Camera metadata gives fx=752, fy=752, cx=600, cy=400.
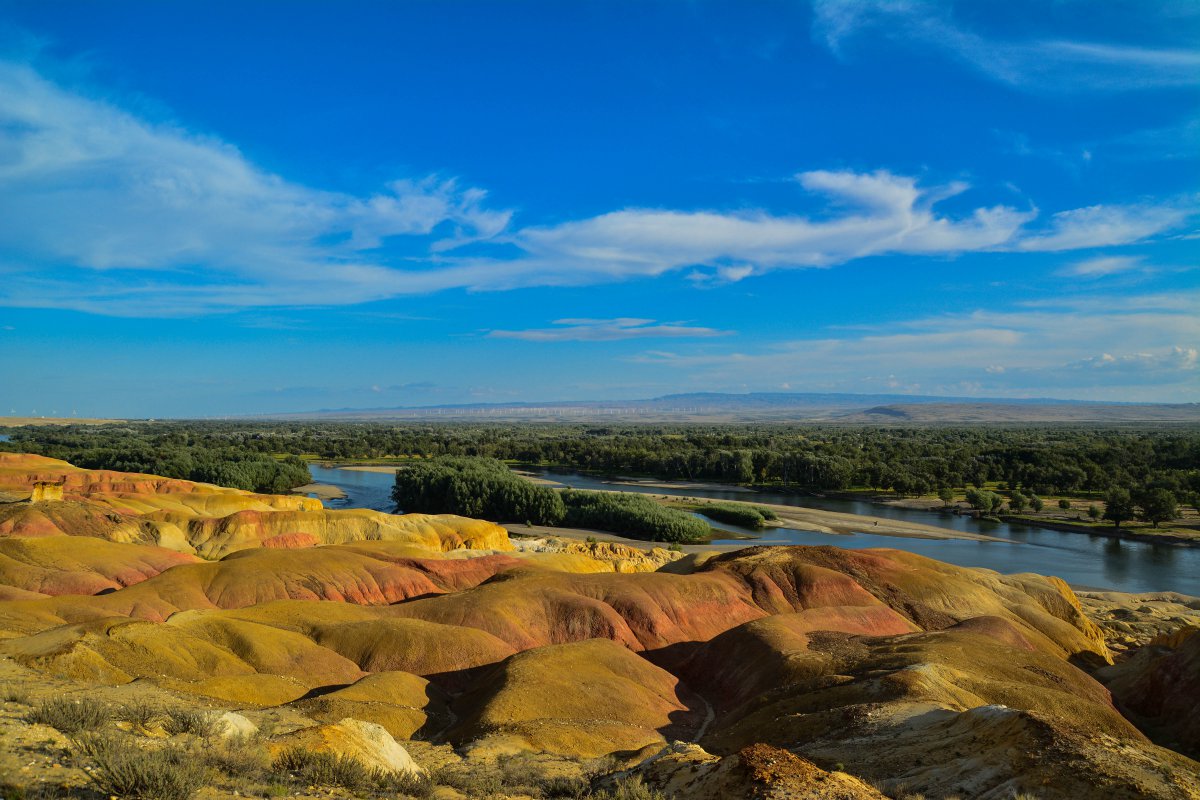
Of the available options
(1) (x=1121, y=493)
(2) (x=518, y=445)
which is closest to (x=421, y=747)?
(1) (x=1121, y=493)

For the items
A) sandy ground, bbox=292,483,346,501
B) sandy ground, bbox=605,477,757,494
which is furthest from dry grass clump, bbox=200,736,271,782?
sandy ground, bbox=605,477,757,494

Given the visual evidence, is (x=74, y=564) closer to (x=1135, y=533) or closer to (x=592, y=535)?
(x=592, y=535)

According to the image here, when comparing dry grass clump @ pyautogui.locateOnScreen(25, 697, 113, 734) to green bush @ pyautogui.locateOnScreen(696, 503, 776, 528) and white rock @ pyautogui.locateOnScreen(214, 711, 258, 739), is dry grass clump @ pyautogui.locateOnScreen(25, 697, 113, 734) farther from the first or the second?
green bush @ pyautogui.locateOnScreen(696, 503, 776, 528)

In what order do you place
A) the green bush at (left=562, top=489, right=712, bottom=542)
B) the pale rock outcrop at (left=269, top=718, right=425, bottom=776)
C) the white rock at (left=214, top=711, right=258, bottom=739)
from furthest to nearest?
1. the green bush at (left=562, top=489, right=712, bottom=542)
2. the white rock at (left=214, top=711, right=258, bottom=739)
3. the pale rock outcrop at (left=269, top=718, right=425, bottom=776)

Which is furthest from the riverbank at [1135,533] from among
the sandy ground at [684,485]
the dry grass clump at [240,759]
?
the dry grass clump at [240,759]

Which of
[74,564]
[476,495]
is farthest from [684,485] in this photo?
[74,564]

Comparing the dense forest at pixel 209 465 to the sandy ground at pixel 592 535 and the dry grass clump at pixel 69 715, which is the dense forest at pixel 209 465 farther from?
the dry grass clump at pixel 69 715
